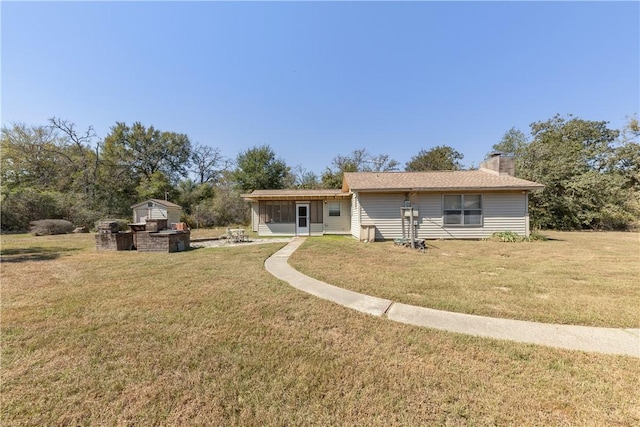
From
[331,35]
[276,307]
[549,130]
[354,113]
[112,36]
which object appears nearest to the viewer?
[276,307]

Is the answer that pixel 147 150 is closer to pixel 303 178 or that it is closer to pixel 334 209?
pixel 303 178

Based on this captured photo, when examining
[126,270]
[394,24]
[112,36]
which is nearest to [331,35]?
[394,24]

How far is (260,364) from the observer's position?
2459 millimetres

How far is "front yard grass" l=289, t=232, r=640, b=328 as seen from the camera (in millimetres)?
3692

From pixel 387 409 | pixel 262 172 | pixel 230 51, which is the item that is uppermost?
pixel 230 51

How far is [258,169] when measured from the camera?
27812 mm

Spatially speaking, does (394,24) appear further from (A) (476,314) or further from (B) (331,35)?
(A) (476,314)

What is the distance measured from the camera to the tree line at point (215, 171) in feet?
55.4

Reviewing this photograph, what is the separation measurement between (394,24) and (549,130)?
2630 cm

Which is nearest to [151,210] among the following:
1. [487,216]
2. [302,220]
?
[302,220]

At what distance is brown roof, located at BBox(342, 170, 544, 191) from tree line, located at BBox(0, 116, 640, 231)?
7.32m

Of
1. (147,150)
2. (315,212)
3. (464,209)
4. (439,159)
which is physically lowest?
(464,209)

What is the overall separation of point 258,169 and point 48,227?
1694 cm

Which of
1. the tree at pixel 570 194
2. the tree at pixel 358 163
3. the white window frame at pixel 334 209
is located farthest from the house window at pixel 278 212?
the tree at pixel 570 194
